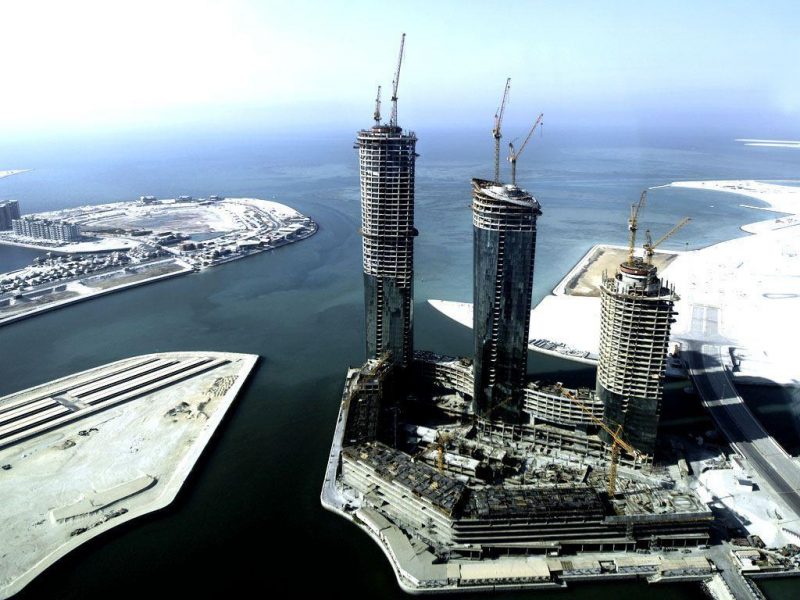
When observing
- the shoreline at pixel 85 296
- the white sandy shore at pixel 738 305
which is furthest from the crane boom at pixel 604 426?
the shoreline at pixel 85 296

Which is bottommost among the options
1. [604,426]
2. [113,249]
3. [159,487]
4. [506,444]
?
[159,487]

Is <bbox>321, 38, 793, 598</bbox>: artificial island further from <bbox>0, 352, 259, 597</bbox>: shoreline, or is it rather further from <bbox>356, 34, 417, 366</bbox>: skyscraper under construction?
<bbox>0, 352, 259, 597</bbox>: shoreline

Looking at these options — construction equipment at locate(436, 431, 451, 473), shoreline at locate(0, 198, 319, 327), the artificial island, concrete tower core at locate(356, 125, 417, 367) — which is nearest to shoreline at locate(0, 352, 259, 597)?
the artificial island

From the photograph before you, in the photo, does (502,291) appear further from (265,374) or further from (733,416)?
(265,374)

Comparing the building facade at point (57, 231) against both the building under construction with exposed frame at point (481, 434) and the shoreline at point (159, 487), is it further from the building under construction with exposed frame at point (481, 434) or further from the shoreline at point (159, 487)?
the building under construction with exposed frame at point (481, 434)

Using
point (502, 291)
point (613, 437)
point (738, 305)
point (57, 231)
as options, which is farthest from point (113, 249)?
point (738, 305)

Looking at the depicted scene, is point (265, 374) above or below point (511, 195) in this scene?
below

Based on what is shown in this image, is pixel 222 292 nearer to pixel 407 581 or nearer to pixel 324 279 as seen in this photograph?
pixel 324 279
